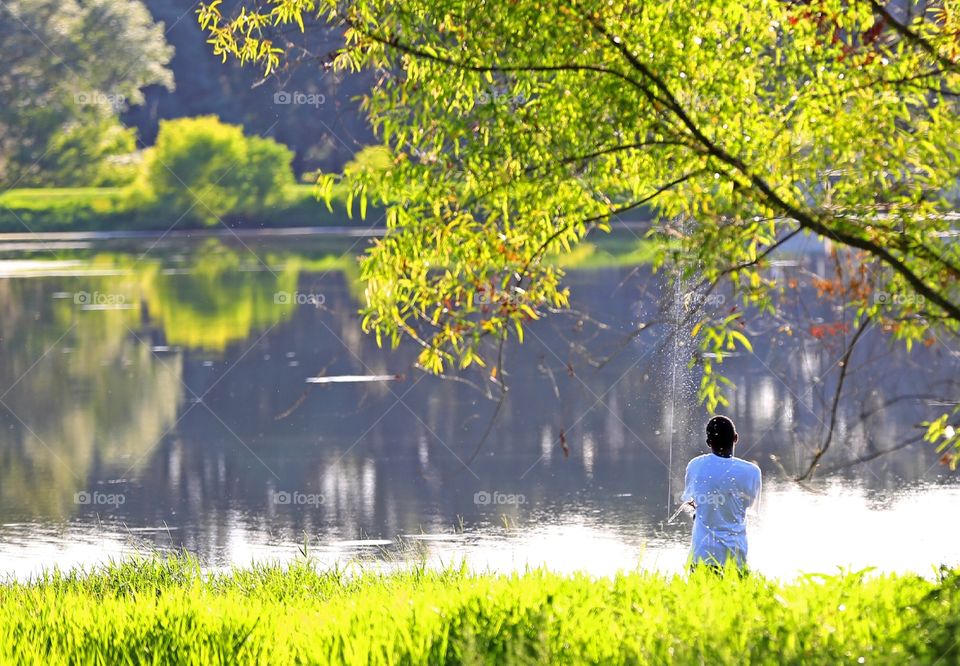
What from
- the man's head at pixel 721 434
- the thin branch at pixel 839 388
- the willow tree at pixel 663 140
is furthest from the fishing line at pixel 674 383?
the thin branch at pixel 839 388

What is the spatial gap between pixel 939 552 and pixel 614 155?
221 inches

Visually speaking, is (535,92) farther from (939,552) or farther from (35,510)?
(35,510)

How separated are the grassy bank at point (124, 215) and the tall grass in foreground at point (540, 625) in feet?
201

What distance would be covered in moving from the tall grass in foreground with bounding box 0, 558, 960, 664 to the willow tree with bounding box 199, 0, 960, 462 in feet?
3.55

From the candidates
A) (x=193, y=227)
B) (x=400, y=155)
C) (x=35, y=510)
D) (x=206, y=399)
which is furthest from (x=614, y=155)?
(x=193, y=227)

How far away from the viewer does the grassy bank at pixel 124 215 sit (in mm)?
69312

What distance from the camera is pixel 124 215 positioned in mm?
70875

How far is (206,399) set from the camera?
2078 cm

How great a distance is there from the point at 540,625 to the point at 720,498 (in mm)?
1578

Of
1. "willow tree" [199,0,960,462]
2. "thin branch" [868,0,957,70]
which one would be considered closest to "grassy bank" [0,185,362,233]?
"willow tree" [199,0,960,462]

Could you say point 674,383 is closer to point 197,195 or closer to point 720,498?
point 720,498

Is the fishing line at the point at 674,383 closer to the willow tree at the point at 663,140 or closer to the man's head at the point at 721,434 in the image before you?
the willow tree at the point at 663,140

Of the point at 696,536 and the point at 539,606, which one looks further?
the point at 696,536

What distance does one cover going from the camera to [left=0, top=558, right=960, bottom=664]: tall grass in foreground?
6.13m
